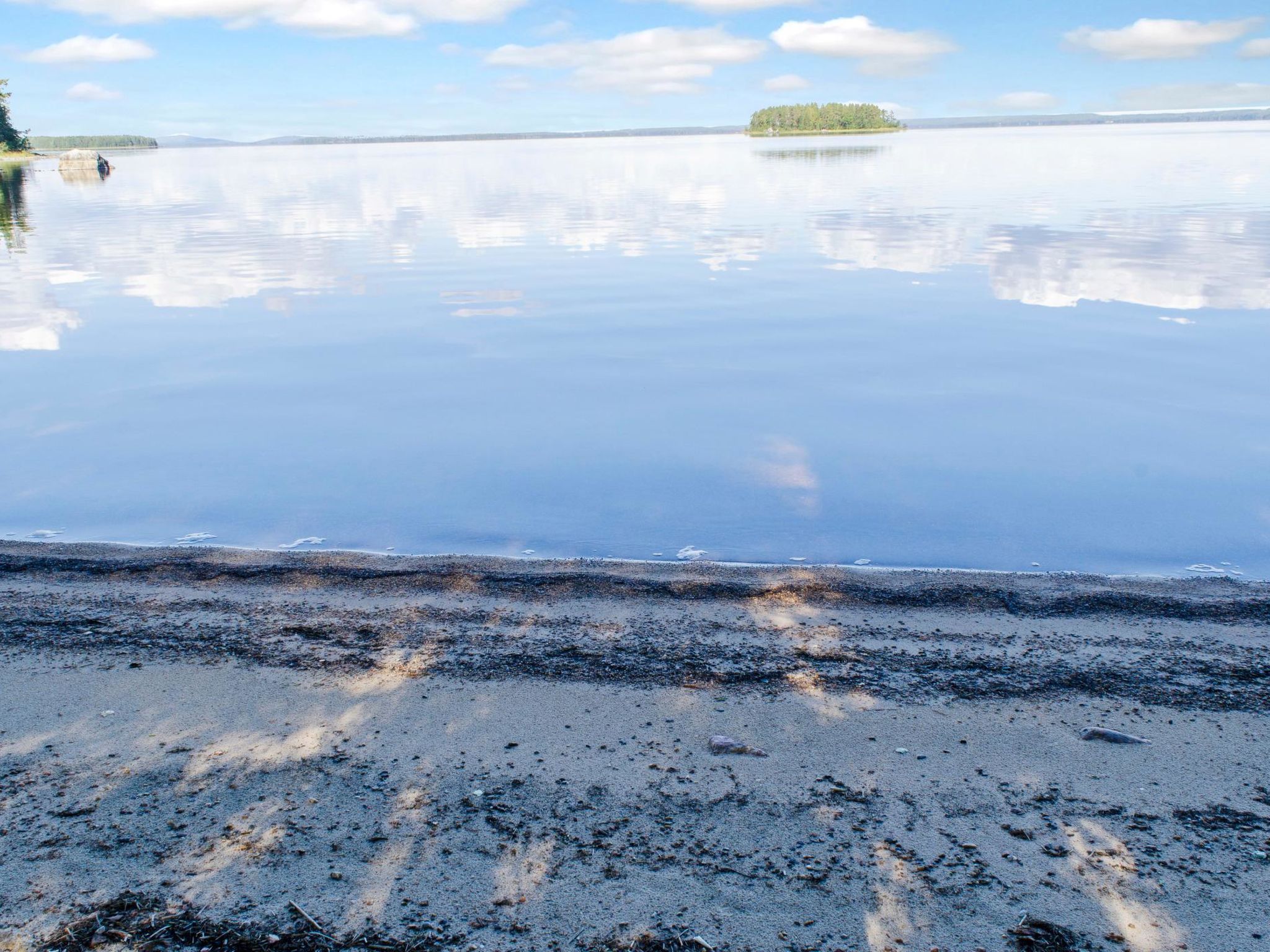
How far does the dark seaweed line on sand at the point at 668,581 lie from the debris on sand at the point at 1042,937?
2492 millimetres

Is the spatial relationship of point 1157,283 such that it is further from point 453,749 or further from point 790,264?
point 453,749

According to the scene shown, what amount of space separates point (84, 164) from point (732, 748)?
91992 millimetres

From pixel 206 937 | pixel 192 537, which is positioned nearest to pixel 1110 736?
pixel 206 937

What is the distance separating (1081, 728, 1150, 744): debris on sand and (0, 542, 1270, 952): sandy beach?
0.09ft

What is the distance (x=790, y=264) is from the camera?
762 inches

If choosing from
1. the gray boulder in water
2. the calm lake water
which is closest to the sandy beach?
the calm lake water

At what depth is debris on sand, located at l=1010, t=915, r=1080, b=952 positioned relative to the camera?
2.92 meters

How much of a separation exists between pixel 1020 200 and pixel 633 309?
893 inches

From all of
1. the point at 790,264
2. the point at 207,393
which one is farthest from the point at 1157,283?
the point at 207,393

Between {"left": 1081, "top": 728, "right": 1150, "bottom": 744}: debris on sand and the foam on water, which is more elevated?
the foam on water

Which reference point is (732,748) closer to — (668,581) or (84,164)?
(668,581)

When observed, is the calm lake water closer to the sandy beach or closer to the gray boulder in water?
the sandy beach

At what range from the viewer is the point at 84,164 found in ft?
257

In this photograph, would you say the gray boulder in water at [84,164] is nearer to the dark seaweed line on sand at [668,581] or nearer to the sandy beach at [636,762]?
the dark seaweed line on sand at [668,581]
